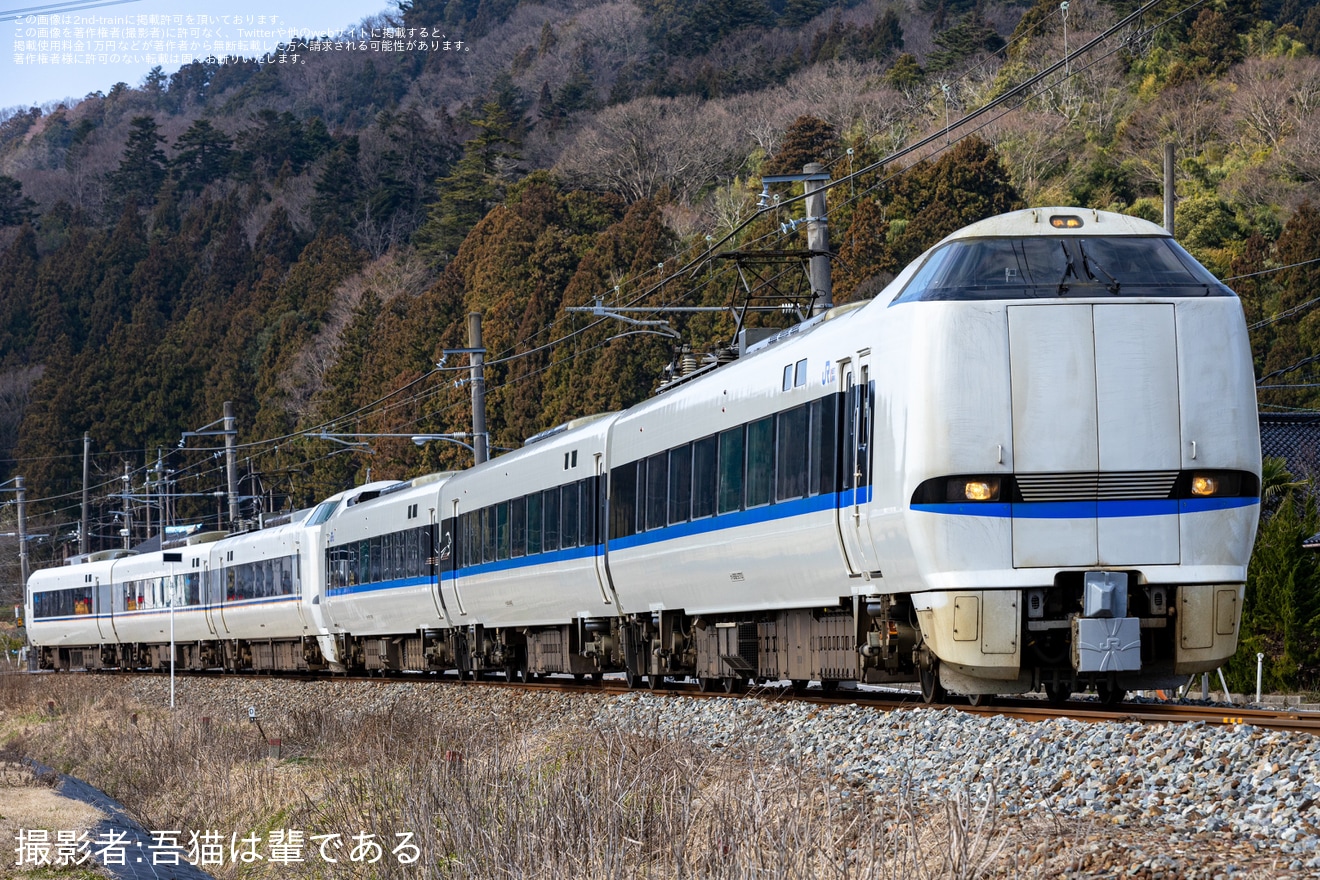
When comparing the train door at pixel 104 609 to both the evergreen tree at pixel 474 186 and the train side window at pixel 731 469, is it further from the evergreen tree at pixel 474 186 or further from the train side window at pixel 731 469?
the train side window at pixel 731 469

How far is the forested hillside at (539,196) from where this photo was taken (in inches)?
1960

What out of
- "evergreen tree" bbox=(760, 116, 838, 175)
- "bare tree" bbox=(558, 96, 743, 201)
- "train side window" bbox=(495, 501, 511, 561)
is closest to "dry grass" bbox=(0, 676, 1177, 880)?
"train side window" bbox=(495, 501, 511, 561)

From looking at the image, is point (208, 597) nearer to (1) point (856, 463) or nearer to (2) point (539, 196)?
(2) point (539, 196)

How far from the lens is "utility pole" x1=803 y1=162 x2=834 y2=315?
20.4 m

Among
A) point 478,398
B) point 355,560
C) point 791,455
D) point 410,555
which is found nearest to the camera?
point 791,455

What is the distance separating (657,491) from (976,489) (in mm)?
6417

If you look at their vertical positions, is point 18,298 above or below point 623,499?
above

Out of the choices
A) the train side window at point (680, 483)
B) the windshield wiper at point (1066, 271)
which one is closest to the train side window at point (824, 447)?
the windshield wiper at point (1066, 271)

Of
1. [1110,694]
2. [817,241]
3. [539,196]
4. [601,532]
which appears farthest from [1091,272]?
[539,196]

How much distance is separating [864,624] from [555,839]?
5545 millimetres

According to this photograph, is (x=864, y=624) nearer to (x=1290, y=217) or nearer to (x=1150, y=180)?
(x=1290, y=217)

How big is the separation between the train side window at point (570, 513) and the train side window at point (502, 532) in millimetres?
2159

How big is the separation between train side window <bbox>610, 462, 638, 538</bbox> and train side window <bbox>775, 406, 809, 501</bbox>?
4.06 metres

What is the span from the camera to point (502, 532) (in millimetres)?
22875
